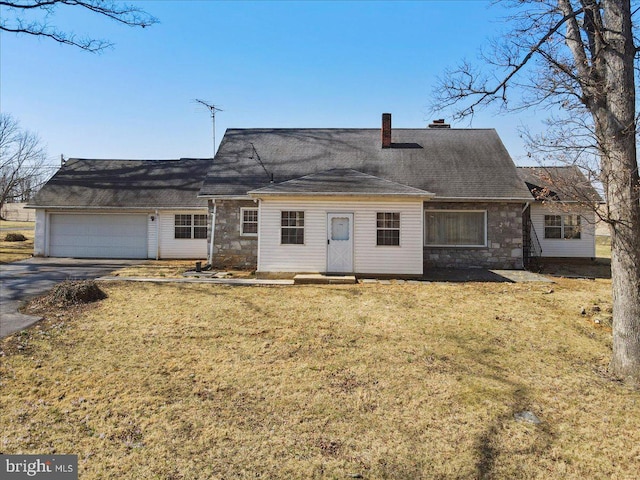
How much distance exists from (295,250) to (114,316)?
19.8ft

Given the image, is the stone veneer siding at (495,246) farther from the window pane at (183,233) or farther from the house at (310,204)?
the window pane at (183,233)

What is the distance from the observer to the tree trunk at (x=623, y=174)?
18.5 ft

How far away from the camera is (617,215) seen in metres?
5.74

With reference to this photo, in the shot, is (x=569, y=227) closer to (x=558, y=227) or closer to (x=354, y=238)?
(x=558, y=227)

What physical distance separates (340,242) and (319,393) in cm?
789

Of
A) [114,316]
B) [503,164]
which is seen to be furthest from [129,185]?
[503,164]

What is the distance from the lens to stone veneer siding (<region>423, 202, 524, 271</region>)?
14594 millimetres

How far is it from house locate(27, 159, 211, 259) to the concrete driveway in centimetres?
106

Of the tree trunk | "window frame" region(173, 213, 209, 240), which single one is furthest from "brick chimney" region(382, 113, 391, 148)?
the tree trunk

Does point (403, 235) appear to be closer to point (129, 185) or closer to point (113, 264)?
point (113, 264)

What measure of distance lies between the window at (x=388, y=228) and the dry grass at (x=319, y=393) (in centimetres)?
413

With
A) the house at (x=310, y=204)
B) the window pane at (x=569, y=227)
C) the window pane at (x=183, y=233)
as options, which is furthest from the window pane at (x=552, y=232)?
the window pane at (x=183, y=233)

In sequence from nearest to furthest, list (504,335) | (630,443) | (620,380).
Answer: (630,443) → (620,380) → (504,335)

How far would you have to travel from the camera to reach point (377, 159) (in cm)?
1684
